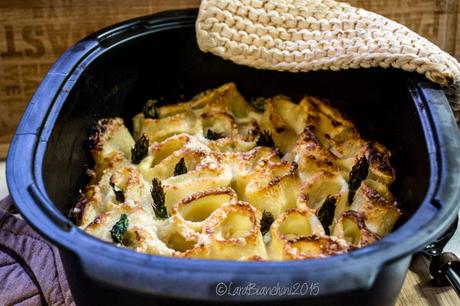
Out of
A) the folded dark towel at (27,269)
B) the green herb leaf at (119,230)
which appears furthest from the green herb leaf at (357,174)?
the folded dark towel at (27,269)

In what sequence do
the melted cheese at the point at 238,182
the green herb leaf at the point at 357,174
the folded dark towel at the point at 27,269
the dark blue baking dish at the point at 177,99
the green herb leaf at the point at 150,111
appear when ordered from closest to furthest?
the dark blue baking dish at the point at 177,99, the melted cheese at the point at 238,182, the green herb leaf at the point at 357,174, the folded dark towel at the point at 27,269, the green herb leaf at the point at 150,111

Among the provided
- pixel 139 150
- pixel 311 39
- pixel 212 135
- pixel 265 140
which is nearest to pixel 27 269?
pixel 139 150

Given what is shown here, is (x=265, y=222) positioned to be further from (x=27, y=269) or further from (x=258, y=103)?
(x=27, y=269)

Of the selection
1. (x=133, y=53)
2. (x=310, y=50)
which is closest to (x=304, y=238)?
(x=310, y=50)

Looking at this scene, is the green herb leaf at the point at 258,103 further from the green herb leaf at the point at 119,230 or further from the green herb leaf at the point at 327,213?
the green herb leaf at the point at 119,230

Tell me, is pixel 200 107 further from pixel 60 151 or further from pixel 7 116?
pixel 7 116
